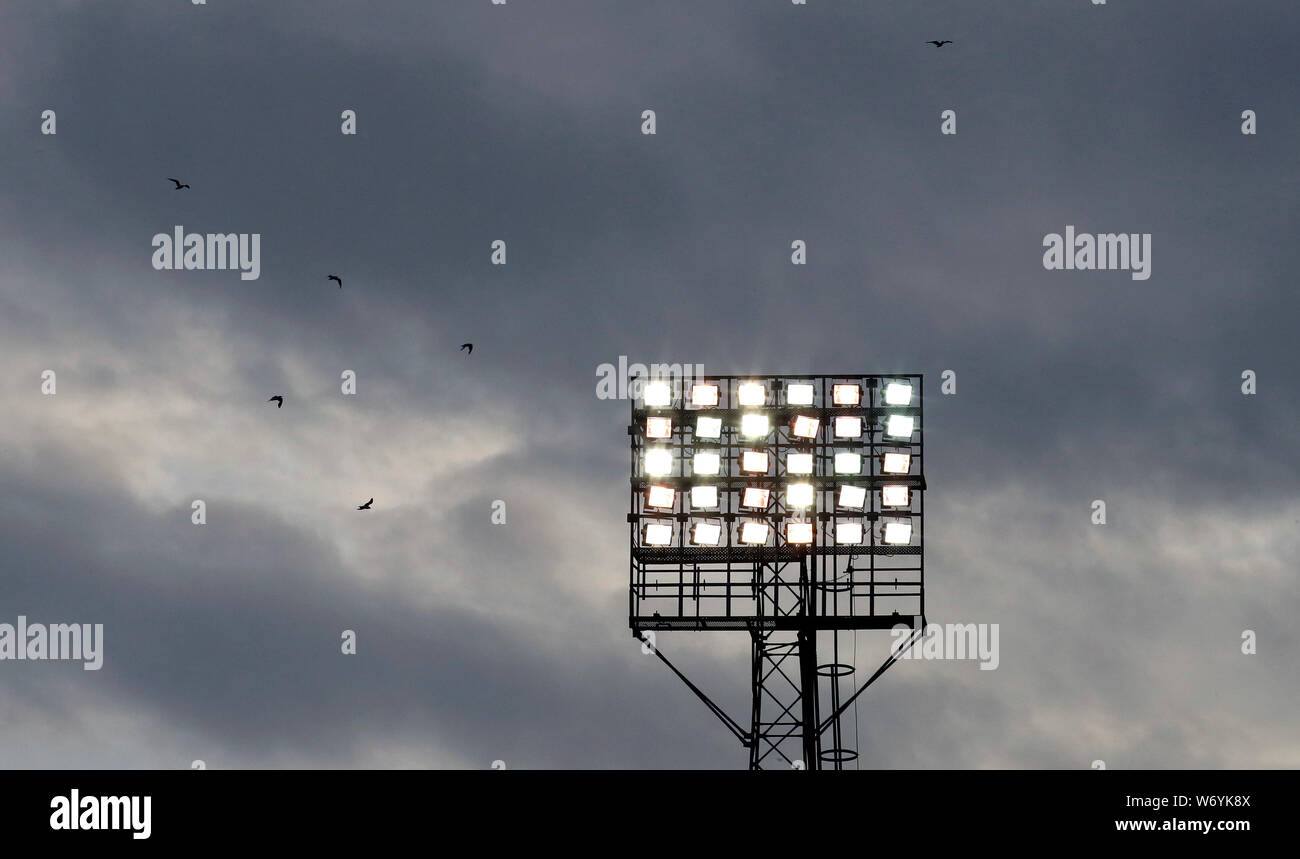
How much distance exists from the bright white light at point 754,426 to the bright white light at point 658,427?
177 cm

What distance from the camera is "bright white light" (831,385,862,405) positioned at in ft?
202

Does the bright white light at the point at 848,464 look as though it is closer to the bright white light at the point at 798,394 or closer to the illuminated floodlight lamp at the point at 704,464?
the bright white light at the point at 798,394

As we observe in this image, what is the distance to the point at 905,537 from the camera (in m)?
61.1

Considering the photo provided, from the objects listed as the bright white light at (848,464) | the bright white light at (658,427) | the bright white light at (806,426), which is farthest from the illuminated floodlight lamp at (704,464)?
the bright white light at (848,464)

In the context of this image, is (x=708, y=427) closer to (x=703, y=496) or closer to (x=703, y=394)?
(x=703, y=394)

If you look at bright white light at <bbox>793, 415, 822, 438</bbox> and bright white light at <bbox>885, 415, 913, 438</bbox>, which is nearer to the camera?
bright white light at <bbox>885, 415, 913, 438</bbox>

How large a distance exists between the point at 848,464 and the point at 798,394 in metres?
2.10

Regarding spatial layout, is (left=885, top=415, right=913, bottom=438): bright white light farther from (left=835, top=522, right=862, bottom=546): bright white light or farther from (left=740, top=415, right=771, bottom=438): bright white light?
(left=740, top=415, right=771, bottom=438): bright white light

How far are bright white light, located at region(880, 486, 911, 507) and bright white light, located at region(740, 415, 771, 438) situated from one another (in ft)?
10.7

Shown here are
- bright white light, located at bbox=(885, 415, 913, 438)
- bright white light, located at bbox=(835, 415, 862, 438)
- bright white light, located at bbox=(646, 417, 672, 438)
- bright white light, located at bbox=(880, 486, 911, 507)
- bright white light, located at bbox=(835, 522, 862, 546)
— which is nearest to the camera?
bright white light, located at bbox=(880, 486, 911, 507)

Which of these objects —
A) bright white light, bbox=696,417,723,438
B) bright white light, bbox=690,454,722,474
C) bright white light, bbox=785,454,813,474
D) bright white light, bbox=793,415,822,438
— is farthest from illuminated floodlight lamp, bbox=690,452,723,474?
bright white light, bbox=793,415,822,438

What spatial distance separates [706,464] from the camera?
202ft
